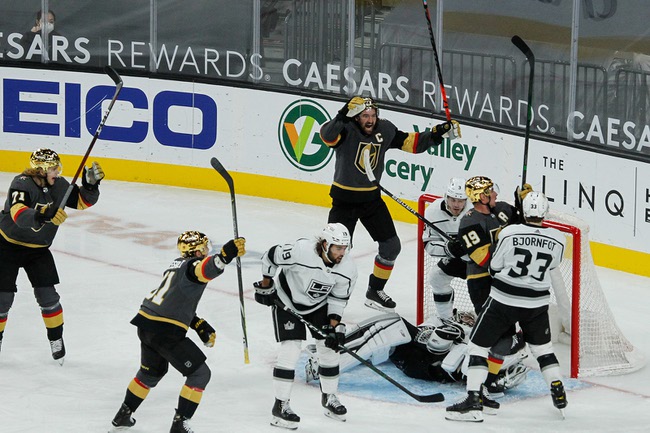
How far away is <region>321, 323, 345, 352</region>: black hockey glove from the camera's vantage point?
5.75 meters

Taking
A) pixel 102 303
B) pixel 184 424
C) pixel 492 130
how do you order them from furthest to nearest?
pixel 492 130, pixel 102 303, pixel 184 424

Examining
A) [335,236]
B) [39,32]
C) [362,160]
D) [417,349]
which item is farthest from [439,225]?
[39,32]

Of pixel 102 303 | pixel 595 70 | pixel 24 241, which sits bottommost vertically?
pixel 102 303

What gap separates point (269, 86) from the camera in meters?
10.4

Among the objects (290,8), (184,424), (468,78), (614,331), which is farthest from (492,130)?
(184,424)

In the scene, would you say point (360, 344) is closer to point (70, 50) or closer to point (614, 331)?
point (614, 331)

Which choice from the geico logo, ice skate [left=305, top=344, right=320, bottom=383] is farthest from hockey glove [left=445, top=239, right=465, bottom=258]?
the geico logo

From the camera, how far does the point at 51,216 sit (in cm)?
632

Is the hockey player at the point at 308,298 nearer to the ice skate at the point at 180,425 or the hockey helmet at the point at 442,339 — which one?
the ice skate at the point at 180,425

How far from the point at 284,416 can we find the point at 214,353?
125cm

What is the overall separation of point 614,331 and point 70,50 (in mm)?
5899

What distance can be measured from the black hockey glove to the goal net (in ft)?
4.61

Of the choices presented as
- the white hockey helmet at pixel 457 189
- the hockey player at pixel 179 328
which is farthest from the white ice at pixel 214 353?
the white hockey helmet at pixel 457 189

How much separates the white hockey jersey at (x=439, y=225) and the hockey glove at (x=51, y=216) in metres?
2.00
